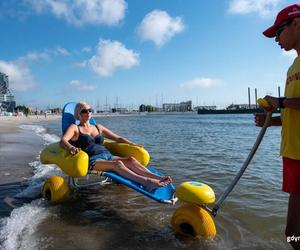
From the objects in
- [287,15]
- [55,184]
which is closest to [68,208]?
[55,184]

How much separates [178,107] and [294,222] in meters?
180

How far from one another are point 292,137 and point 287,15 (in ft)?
2.65

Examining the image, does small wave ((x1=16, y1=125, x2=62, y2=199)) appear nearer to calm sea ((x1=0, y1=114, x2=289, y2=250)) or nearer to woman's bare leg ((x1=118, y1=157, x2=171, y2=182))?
calm sea ((x1=0, y1=114, x2=289, y2=250))

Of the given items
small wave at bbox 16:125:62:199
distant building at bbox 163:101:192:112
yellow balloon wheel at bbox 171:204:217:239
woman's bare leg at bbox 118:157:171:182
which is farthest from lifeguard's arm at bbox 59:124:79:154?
distant building at bbox 163:101:192:112

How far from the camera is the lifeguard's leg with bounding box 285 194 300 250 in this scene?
7.63 feet

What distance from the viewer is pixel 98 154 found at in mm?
5715

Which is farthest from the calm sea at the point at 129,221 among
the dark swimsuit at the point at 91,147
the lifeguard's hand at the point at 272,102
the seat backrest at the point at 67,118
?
the lifeguard's hand at the point at 272,102

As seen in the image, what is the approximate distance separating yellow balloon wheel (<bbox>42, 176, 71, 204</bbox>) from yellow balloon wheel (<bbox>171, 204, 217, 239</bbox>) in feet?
6.55

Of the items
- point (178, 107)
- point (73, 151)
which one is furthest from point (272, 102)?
point (178, 107)

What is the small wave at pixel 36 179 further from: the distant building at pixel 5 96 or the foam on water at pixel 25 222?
the distant building at pixel 5 96

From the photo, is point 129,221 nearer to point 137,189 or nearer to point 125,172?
point 137,189

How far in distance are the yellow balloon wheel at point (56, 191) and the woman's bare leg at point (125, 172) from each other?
21.1 inches

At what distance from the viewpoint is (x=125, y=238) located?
3.96 metres

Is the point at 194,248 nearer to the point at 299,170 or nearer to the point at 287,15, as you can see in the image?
the point at 299,170
